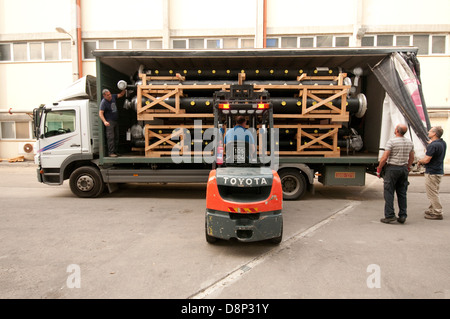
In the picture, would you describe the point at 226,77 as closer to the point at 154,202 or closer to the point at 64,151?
the point at 154,202

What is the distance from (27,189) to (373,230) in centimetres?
950

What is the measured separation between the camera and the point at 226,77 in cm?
740

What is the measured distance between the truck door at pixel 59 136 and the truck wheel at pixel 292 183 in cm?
532

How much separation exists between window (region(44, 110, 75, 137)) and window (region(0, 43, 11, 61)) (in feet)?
39.6

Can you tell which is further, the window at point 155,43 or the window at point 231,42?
the window at point 155,43

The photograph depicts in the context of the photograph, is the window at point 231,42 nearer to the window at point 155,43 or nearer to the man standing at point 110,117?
the window at point 155,43

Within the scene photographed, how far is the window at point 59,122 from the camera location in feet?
23.9

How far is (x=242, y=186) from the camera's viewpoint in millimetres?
3877

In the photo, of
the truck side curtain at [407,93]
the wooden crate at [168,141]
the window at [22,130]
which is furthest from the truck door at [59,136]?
the window at [22,130]

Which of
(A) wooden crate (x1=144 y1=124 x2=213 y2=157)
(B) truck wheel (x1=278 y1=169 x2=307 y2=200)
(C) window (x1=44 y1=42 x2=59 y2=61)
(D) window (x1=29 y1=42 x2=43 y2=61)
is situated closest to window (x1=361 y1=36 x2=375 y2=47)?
(B) truck wheel (x1=278 y1=169 x2=307 y2=200)

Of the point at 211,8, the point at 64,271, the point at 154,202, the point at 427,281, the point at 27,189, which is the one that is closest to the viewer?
the point at 427,281
